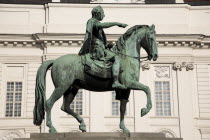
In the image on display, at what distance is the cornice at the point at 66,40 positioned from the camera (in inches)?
1091

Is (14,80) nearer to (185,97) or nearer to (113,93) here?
(113,93)

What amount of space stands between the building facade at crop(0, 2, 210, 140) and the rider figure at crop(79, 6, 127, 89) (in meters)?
17.0

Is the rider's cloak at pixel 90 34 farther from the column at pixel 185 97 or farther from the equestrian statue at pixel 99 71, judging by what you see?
the column at pixel 185 97

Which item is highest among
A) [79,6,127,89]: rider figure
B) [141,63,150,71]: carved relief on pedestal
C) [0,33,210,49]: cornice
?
[79,6,127,89]: rider figure

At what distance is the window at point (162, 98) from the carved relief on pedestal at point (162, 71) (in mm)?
457

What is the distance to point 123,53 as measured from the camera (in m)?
9.59

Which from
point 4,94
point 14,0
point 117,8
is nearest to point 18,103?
point 4,94

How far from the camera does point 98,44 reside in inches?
387

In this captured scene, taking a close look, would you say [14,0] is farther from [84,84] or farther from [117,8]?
[84,84]

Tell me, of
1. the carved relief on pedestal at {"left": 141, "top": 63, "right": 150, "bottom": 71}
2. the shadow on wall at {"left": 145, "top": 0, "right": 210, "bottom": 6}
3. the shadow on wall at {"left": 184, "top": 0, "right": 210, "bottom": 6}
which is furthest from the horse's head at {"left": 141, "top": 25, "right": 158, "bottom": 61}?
the shadow on wall at {"left": 184, "top": 0, "right": 210, "bottom": 6}

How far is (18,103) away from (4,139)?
2381 millimetres

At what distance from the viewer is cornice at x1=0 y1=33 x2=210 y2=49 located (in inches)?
1091

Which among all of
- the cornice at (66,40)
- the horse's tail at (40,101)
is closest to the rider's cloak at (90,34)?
the horse's tail at (40,101)

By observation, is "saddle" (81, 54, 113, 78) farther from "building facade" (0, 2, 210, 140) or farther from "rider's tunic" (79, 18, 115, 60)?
"building facade" (0, 2, 210, 140)
